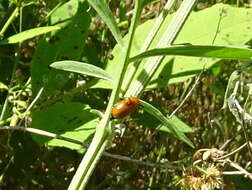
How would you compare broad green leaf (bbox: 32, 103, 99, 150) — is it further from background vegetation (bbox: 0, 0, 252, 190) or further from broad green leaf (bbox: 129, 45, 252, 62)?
broad green leaf (bbox: 129, 45, 252, 62)

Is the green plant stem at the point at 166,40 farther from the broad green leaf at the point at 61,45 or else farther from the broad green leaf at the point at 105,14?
the broad green leaf at the point at 61,45

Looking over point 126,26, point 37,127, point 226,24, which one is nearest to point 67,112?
point 37,127

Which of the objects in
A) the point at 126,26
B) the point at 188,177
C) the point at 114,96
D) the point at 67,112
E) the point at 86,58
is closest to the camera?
the point at 114,96

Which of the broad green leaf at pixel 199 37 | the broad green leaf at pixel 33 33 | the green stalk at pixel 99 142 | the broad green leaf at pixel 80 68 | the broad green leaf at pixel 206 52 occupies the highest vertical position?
the broad green leaf at pixel 199 37

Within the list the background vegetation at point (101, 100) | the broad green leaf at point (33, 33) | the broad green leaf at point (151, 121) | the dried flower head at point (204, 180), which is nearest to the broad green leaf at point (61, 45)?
the background vegetation at point (101, 100)

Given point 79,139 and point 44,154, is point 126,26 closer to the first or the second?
point 44,154

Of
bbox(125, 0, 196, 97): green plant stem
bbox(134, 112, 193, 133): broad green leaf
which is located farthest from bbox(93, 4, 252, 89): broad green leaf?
bbox(125, 0, 196, 97): green plant stem
